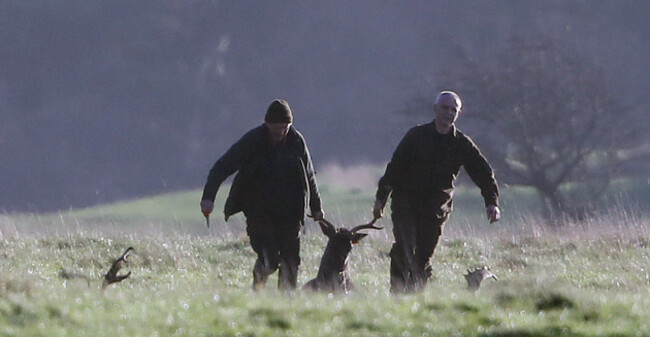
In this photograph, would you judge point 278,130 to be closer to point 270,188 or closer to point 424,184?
point 270,188

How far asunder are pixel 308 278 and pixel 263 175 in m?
4.90

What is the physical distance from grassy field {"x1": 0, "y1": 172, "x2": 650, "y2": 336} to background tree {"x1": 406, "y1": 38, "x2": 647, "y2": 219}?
29995mm

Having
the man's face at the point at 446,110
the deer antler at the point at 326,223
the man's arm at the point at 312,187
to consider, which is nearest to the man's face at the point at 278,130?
the man's arm at the point at 312,187

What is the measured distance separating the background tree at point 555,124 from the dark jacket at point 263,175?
1718 inches

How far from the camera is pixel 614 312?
10047 millimetres

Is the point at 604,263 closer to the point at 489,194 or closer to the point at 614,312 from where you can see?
the point at 489,194

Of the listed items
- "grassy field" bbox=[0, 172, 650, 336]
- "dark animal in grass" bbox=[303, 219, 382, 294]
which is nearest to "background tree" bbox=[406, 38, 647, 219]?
"grassy field" bbox=[0, 172, 650, 336]

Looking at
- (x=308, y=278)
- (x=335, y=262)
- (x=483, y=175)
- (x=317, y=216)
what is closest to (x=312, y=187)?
(x=317, y=216)

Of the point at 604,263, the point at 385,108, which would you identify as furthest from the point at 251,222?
the point at 385,108

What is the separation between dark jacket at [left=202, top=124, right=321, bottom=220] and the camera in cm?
1223

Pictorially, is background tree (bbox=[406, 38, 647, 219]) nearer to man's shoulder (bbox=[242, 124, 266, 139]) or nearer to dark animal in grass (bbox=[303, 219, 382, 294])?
dark animal in grass (bbox=[303, 219, 382, 294])

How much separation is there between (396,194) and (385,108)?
234ft

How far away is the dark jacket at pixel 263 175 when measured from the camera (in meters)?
12.2

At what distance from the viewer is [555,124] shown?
187ft
